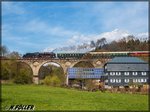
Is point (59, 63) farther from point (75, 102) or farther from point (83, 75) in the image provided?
point (75, 102)

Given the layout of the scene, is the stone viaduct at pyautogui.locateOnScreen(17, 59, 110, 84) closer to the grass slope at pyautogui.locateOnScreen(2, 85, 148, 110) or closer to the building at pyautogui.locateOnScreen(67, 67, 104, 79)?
the building at pyautogui.locateOnScreen(67, 67, 104, 79)

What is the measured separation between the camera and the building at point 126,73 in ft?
165

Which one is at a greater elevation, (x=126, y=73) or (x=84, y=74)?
(x=126, y=73)

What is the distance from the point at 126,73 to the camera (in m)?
50.5

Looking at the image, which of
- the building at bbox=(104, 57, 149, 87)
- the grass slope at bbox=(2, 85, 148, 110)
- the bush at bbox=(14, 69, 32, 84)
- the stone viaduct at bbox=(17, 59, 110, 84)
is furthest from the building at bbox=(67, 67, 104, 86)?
the grass slope at bbox=(2, 85, 148, 110)

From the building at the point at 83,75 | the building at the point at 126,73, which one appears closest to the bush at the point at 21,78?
the building at the point at 83,75

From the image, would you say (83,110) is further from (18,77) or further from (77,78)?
(77,78)

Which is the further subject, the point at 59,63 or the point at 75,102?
the point at 59,63

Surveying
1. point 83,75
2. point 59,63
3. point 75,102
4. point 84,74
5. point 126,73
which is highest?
Result: point 59,63

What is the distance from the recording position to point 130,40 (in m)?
101

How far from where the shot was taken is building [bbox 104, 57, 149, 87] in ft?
165

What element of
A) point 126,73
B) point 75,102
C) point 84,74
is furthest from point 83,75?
point 75,102

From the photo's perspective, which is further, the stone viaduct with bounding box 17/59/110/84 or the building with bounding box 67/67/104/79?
the stone viaduct with bounding box 17/59/110/84

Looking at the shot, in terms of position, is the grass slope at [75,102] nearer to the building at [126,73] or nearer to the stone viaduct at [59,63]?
the building at [126,73]
